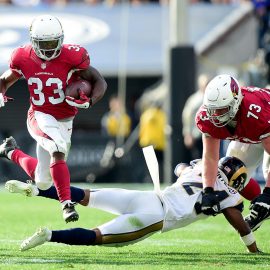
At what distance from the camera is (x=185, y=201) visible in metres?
6.86

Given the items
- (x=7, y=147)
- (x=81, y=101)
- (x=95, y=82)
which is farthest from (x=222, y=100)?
(x=7, y=147)

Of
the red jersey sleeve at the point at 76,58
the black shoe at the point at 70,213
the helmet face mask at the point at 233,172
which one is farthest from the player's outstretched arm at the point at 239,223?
the red jersey sleeve at the point at 76,58

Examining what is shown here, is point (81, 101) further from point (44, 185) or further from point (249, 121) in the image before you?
point (249, 121)

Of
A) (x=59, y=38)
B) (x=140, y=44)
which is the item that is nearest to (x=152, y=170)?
(x=59, y=38)

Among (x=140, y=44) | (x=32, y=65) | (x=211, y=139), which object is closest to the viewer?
(x=211, y=139)

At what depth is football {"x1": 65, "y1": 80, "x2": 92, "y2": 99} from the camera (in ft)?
25.7

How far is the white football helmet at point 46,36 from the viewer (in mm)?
7746

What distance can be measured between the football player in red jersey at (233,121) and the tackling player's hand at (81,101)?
85cm

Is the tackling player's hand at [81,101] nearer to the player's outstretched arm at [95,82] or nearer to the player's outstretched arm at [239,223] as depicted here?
the player's outstretched arm at [95,82]

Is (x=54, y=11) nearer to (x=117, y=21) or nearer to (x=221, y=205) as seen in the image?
(x=117, y=21)

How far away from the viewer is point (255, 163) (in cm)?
838

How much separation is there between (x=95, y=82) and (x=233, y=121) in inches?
48.5

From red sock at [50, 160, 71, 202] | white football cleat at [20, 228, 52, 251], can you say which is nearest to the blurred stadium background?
red sock at [50, 160, 71, 202]

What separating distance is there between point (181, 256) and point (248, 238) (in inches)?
18.6
